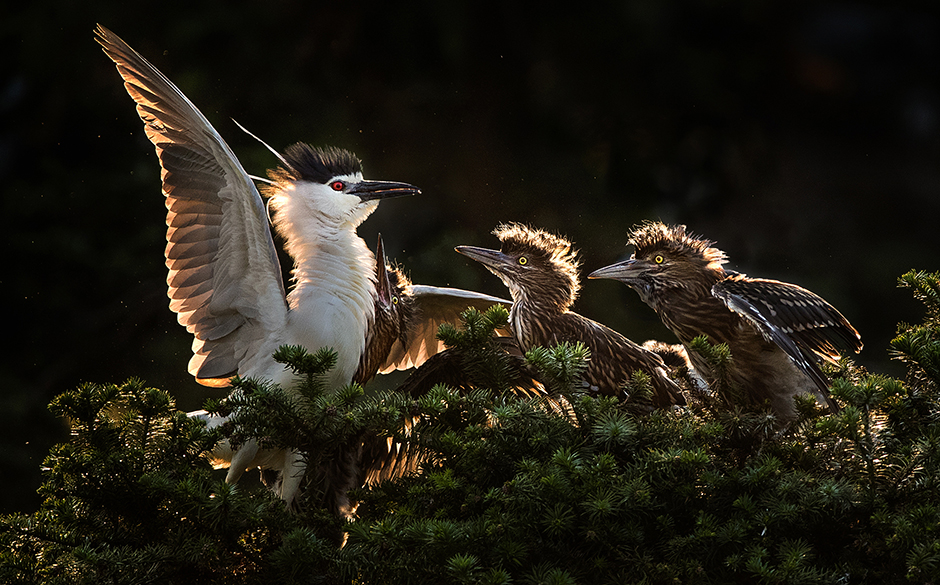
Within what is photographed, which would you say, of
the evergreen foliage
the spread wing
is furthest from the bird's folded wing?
the evergreen foliage

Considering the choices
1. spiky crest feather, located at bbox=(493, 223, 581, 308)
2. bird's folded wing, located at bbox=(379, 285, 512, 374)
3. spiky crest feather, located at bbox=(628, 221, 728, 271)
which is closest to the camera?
spiky crest feather, located at bbox=(628, 221, 728, 271)

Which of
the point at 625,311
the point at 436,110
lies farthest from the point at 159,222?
the point at 625,311

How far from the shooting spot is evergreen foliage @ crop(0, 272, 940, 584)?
39.6 inches

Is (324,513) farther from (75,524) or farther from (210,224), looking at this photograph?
(210,224)

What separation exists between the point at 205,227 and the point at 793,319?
1.39 m

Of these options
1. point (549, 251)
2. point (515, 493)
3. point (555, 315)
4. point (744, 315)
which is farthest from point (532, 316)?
point (515, 493)

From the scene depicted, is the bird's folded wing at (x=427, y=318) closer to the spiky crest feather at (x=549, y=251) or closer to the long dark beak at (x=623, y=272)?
the spiky crest feather at (x=549, y=251)

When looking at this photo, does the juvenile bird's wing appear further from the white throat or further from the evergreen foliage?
the evergreen foliage

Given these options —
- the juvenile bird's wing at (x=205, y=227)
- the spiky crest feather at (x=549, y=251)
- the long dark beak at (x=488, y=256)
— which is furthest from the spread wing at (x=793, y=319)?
the juvenile bird's wing at (x=205, y=227)

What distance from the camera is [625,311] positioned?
12.4 ft

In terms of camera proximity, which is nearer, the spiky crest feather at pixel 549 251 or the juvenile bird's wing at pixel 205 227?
the juvenile bird's wing at pixel 205 227

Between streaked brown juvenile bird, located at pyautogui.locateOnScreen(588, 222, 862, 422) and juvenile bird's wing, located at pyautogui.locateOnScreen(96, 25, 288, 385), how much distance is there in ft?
2.72

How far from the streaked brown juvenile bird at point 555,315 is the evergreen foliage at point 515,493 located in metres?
0.59

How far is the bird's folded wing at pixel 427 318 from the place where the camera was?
7.71 feet
